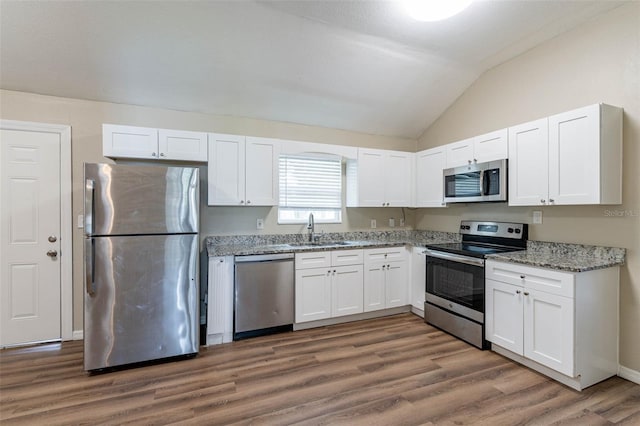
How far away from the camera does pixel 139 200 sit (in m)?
2.62

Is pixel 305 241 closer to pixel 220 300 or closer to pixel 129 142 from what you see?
pixel 220 300

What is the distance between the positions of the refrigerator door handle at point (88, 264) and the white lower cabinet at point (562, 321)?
11.7 ft

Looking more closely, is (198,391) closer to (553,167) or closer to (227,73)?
(227,73)

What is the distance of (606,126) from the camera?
240cm

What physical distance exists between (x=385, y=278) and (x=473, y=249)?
1.10 m

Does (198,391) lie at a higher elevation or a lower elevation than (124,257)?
lower

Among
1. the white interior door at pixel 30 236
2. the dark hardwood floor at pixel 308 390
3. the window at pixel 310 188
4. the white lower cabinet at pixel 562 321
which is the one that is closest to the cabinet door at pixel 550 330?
the white lower cabinet at pixel 562 321

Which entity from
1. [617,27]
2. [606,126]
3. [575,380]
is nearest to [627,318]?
[575,380]

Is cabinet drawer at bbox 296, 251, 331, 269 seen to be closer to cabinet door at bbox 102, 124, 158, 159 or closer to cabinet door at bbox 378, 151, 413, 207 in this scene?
cabinet door at bbox 378, 151, 413, 207

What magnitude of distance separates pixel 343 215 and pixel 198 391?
2752mm

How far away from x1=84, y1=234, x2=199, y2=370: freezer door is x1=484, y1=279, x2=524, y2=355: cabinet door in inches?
109

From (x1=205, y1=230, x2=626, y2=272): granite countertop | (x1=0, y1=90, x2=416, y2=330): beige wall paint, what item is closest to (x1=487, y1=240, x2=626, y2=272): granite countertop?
(x1=205, y1=230, x2=626, y2=272): granite countertop

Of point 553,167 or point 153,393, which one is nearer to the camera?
point 153,393

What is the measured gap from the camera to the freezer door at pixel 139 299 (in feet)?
8.30
